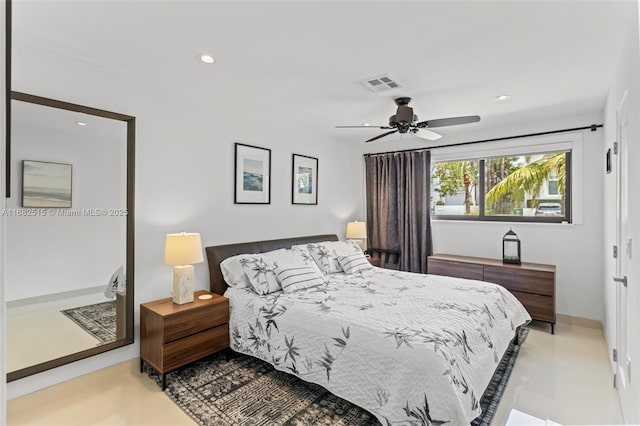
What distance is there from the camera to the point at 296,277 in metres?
3.14

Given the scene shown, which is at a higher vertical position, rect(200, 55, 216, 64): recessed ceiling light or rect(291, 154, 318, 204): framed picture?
rect(200, 55, 216, 64): recessed ceiling light

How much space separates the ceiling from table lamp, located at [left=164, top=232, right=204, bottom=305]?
1374 mm

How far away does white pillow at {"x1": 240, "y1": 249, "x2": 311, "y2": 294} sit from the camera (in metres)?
3.03

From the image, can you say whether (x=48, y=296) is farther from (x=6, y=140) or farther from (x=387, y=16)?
(x=387, y=16)

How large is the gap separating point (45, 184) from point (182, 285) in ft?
4.23

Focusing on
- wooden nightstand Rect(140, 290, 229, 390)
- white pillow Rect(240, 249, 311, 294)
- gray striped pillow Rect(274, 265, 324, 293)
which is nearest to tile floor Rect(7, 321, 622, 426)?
wooden nightstand Rect(140, 290, 229, 390)

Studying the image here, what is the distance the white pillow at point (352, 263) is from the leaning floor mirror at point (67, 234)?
2.14 metres

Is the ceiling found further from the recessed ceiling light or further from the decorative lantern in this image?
the decorative lantern

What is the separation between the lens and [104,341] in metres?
2.75

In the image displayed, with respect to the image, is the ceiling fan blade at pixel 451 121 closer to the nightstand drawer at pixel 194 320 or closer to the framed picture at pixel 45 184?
the nightstand drawer at pixel 194 320

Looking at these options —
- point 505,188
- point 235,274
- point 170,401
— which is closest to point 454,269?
point 505,188

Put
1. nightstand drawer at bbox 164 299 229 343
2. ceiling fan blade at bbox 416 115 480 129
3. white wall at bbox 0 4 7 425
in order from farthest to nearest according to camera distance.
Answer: ceiling fan blade at bbox 416 115 480 129 → nightstand drawer at bbox 164 299 229 343 → white wall at bbox 0 4 7 425

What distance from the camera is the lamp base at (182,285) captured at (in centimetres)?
275

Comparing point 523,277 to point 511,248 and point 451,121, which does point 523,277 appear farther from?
point 451,121
